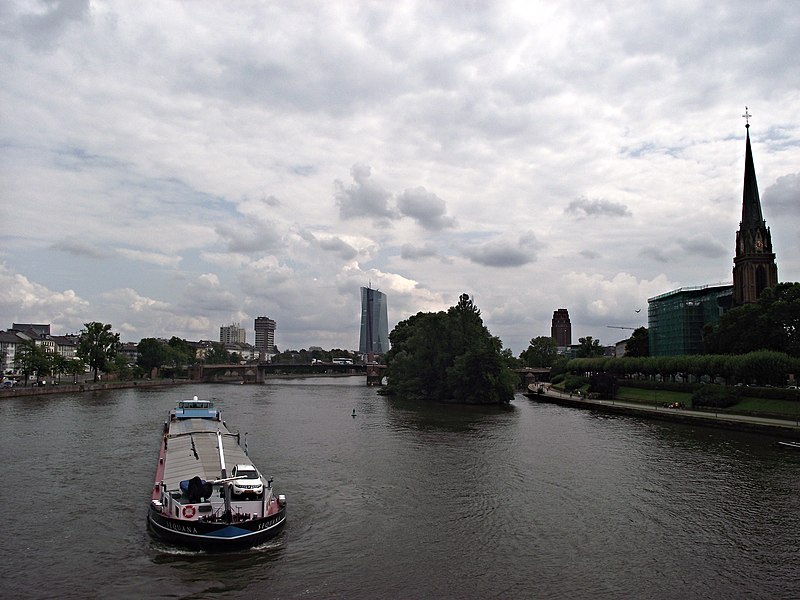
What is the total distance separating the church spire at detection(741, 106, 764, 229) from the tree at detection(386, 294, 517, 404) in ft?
216

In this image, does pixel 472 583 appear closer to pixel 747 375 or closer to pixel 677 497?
pixel 677 497

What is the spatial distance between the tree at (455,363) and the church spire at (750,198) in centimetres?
6582

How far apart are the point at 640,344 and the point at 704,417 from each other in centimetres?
10224

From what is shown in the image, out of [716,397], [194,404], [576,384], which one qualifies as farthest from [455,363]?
[194,404]

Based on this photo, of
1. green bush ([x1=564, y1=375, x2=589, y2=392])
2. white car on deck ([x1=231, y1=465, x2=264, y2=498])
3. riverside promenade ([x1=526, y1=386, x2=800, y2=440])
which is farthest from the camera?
green bush ([x1=564, y1=375, x2=589, y2=392])

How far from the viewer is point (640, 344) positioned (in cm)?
17025

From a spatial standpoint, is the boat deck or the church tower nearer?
→ the boat deck

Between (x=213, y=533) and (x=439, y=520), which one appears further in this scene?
(x=439, y=520)

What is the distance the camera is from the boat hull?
84.4 ft

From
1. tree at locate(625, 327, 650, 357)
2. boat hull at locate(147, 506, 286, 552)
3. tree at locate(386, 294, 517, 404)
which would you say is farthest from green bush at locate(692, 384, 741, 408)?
tree at locate(625, 327, 650, 357)

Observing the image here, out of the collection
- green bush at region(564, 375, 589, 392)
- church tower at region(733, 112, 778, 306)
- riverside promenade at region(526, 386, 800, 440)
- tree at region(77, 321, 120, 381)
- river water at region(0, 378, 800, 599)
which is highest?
church tower at region(733, 112, 778, 306)

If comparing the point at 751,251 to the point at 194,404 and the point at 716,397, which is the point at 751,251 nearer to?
the point at 716,397

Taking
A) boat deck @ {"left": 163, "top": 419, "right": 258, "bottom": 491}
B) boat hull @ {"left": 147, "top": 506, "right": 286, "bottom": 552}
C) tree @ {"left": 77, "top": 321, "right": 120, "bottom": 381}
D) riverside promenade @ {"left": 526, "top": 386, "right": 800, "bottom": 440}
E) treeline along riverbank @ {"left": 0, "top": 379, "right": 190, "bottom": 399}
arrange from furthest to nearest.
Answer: tree @ {"left": 77, "top": 321, "right": 120, "bottom": 381}
treeline along riverbank @ {"left": 0, "top": 379, "right": 190, "bottom": 399}
riverside promenade @ {"left": 526, "top": 386, "right": 800, "bottom": 440}
boat deck @ {"left": 163, "top": 419, "right": 258, "bottom": 491}
boat hull @ {"left": 147, "top": 506, "right": 286, "bottom": 552}

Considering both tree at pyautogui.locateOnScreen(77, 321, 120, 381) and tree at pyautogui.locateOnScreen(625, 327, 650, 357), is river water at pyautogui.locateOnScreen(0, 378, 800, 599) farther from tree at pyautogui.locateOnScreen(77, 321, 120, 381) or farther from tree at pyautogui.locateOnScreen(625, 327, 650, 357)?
tree at pyautogui.locateOnScreen(625, 327, 650, 357)
